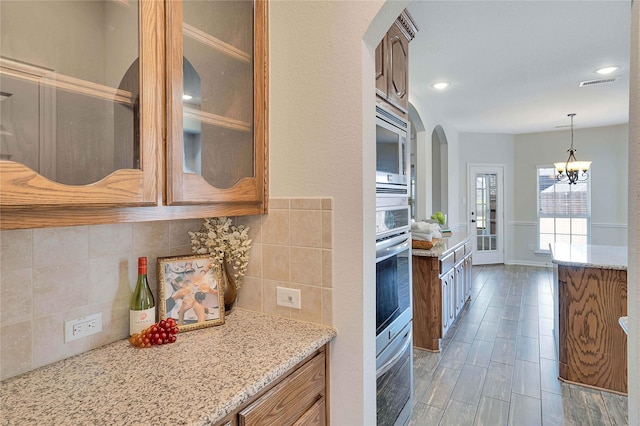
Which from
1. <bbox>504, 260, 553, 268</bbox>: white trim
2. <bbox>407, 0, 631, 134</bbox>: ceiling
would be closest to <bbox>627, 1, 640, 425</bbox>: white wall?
<bbox>407, 0, 631, 134</bbox>: ceiling

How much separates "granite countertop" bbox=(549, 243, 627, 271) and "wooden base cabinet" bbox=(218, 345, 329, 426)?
215 cm

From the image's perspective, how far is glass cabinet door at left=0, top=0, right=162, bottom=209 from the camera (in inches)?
32.3

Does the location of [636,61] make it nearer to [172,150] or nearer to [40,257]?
[172,150]

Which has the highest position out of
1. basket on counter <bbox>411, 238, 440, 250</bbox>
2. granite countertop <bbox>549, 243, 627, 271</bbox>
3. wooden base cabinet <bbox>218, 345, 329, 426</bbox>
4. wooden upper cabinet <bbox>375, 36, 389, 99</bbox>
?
wooden upper cabinet <bbox>375, 36, 389, 99</bbox>

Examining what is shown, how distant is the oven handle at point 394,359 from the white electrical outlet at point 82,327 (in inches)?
46.7

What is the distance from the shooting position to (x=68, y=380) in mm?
1045

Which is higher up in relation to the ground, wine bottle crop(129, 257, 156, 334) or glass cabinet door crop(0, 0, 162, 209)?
glass cabinet door crop(0, 0, 162, 209)

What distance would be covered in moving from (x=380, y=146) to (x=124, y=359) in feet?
4.36

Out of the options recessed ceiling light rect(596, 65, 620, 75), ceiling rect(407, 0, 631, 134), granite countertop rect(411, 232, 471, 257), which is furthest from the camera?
recessed ceiling light rect(596, 65, 620, 75)

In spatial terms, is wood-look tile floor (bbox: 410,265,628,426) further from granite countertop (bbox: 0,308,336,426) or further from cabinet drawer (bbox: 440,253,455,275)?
granite countertop (bbox: 0,308,336,426)

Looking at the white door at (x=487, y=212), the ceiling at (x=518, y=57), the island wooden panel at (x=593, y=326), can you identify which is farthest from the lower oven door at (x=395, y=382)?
the white door at (x=487, y=212)

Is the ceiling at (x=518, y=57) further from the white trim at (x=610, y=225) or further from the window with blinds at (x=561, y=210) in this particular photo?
the white trim at (x=610, y=225)

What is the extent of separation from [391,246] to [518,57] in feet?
8.38

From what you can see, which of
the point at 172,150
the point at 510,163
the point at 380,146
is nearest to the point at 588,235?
the point at 510,163
